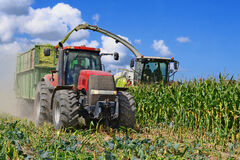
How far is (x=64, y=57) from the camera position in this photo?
796 cm

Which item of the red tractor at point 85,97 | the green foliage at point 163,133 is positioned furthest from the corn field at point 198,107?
the red tractor at point 85,97

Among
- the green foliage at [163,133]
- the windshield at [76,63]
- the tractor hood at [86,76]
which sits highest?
the windshield at [76,63]

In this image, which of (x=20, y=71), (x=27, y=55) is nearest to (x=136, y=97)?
(x=27, y=55)

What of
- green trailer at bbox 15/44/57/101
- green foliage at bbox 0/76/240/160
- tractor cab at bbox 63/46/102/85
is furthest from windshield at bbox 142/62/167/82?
tractor cab at bbox 63/46/102/85

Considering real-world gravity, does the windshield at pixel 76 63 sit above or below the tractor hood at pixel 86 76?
above

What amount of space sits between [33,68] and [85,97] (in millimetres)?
5536

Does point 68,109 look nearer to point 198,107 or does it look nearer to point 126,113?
point 126,113

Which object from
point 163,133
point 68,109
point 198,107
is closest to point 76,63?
point 68,109

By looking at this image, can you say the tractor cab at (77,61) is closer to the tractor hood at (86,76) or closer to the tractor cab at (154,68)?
the tractor hood at (86,76)

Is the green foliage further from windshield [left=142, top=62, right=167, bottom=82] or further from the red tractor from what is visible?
windshield [left=142, top=62, right=167, bottom=82]

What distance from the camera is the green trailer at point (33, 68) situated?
11891 millimetres

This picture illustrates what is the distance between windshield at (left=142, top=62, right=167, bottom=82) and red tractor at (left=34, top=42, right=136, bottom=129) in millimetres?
5019

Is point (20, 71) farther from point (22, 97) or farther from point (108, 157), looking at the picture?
point (108, 157)

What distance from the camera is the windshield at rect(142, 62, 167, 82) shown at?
13104mm
